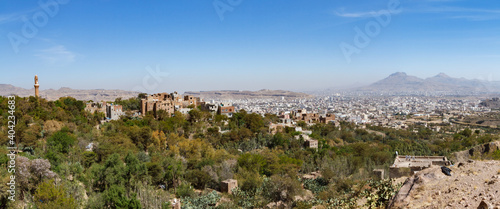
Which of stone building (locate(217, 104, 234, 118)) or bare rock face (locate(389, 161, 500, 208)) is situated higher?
bare rock face (locate(389, 161, 500, 208))

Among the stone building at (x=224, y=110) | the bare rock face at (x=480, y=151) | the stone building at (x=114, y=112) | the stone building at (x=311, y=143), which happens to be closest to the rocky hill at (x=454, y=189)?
the bare rock face at (x=480, y=151)

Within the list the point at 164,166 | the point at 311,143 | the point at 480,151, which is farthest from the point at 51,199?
the point at 311,143

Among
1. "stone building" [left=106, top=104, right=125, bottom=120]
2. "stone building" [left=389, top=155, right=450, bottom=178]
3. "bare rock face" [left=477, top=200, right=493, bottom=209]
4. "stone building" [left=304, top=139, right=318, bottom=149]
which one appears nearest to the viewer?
"bare rock face" [left=477, top=200, right=493, bottom=209]

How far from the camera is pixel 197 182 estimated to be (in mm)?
15422

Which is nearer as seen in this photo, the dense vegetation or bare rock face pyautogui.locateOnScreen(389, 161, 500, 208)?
bare rock face pyautogui.locateOnScreen(389, 161, 500, 208)

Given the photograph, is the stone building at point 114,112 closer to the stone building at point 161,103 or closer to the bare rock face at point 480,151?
the stone building at point 161,103

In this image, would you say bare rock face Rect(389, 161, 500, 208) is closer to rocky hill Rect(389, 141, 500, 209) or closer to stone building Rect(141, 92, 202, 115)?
rocky hill Rect(389, 141, 500, 209)

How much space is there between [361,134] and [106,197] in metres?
34.6

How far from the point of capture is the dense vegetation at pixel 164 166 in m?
11.4

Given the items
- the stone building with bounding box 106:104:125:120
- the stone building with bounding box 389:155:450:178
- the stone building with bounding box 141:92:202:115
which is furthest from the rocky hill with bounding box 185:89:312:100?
the stone building with bounding box 389:155:450:178

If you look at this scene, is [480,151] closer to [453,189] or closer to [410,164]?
[410,164]

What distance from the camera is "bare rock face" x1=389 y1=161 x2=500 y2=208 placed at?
4.45 metres

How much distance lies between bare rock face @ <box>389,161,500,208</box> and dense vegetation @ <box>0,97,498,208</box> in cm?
123

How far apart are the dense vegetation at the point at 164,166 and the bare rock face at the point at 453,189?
123cm
